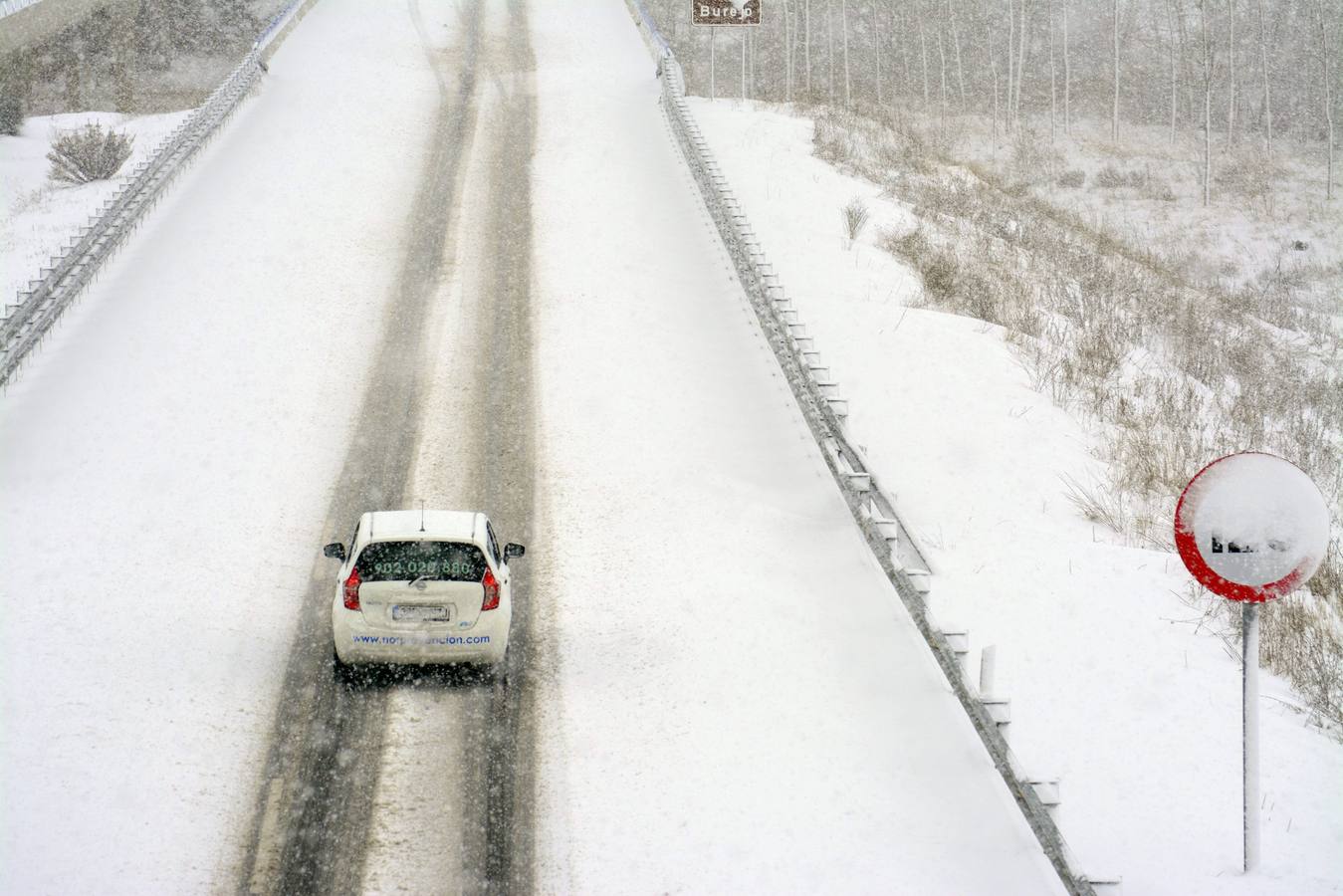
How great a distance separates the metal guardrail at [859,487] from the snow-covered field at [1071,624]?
23.5 inches

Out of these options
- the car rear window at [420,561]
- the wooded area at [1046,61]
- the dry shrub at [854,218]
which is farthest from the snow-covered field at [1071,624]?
the wooded area at [1046,61]

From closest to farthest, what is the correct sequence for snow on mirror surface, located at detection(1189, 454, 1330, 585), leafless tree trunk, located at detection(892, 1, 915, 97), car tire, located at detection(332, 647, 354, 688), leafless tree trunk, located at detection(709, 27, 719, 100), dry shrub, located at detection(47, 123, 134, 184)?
snow on mirror surface, located at detection(1189, 454, 1330, 585) < car tire, located at detection(332, 647, 354, 688) < dry shrub, located at detection(47, 123, 134, 184) < leafless tree trunk, located at detection(709, 27, 719, 100) < leafless tree trunk, located at detection(892, 1, 915, 97)

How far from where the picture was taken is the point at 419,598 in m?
9.84

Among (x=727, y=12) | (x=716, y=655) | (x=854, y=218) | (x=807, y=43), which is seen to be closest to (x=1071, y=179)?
(x=807, y=43)

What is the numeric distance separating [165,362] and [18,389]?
1.83m

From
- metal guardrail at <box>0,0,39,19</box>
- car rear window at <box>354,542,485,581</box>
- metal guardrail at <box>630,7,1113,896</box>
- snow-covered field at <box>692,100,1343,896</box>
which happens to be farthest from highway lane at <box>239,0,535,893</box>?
metal guardrail at <box>0,0,39,19</box>

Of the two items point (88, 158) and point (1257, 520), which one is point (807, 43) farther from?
point (1257, 520)

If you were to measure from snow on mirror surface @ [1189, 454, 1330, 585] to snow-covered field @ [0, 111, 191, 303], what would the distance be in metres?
17.2

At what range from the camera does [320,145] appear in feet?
85.8

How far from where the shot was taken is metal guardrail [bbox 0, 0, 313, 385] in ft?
51.3

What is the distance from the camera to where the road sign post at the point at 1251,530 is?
7027mm

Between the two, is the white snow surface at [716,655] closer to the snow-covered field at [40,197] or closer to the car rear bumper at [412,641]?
the car rear bumper at [412,641]

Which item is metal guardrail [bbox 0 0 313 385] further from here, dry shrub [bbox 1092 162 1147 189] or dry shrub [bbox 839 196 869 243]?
dry shrub [bbox 1092 162 1147 189]

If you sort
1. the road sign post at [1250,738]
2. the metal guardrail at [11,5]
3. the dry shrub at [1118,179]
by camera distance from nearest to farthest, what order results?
the road sign post at [1250,738] → the metal guardrail at [11,5] → the dry shrub at [1118,179]
